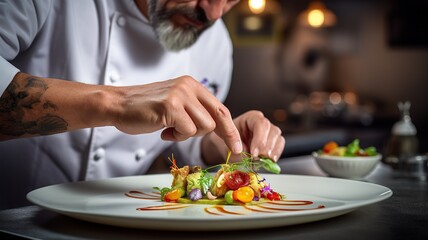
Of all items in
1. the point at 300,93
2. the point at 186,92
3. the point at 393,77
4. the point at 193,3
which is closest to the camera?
the point at 186,92

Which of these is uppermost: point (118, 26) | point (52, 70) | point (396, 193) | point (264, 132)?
point (118, 26)

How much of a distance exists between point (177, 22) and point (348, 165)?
0.59 meters

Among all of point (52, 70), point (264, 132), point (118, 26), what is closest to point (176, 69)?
point (118, 26)

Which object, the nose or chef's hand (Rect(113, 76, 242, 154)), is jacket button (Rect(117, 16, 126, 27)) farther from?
chef's hand (Rect(113, 76, 242, 154))

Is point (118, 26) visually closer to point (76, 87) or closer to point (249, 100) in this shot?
point (76, 87)

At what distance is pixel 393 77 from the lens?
626cm

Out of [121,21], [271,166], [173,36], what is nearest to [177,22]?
[173,36]

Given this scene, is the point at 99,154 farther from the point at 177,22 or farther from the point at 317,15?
the point at 317,15

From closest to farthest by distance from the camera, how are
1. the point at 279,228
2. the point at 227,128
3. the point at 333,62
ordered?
the point at 279,228 → the point at 227,128 → the point at 333,62

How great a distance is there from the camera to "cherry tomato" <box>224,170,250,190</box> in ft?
3.75

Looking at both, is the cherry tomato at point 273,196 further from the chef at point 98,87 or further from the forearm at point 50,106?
the forearm at point 50,106

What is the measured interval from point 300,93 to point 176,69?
5165 mm

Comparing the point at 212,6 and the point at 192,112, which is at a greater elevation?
the point at 212,6

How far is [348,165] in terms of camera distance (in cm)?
157
